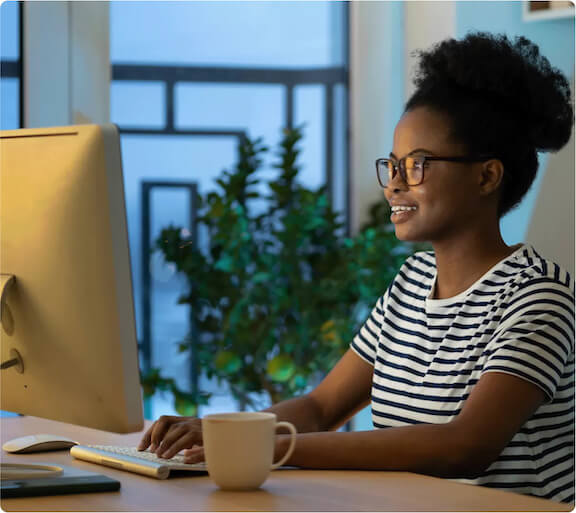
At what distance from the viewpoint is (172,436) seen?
1.20 metres

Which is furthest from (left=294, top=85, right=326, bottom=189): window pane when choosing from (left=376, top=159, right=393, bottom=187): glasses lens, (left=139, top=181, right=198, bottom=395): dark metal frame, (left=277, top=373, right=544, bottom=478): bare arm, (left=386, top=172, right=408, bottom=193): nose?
(left=277, top=373, right=544, bottom=478): bare arm

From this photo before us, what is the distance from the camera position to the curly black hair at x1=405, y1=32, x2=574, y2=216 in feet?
5.11

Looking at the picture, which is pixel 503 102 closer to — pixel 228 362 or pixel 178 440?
pixel 178 440

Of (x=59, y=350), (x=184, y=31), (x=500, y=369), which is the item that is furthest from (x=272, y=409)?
(x=184, y=31)

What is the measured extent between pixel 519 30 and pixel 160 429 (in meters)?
2.03

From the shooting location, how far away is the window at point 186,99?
3053 millimetres

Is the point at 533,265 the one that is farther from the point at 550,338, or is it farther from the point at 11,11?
the point at 11,11

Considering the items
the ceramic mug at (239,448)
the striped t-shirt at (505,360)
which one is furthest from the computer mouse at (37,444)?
the striped t-shirt at (505,360)

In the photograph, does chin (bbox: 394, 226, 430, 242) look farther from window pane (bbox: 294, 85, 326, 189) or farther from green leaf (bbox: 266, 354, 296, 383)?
window pane (bbox: 294, 85, 326, 189)

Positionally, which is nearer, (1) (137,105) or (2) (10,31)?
(2) (10,31)

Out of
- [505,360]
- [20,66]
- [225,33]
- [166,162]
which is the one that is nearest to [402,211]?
[505,360]

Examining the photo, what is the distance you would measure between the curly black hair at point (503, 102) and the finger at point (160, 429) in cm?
74

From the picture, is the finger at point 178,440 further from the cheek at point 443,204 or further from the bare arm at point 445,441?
the cheek at point 443,204

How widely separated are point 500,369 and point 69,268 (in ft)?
2.22
